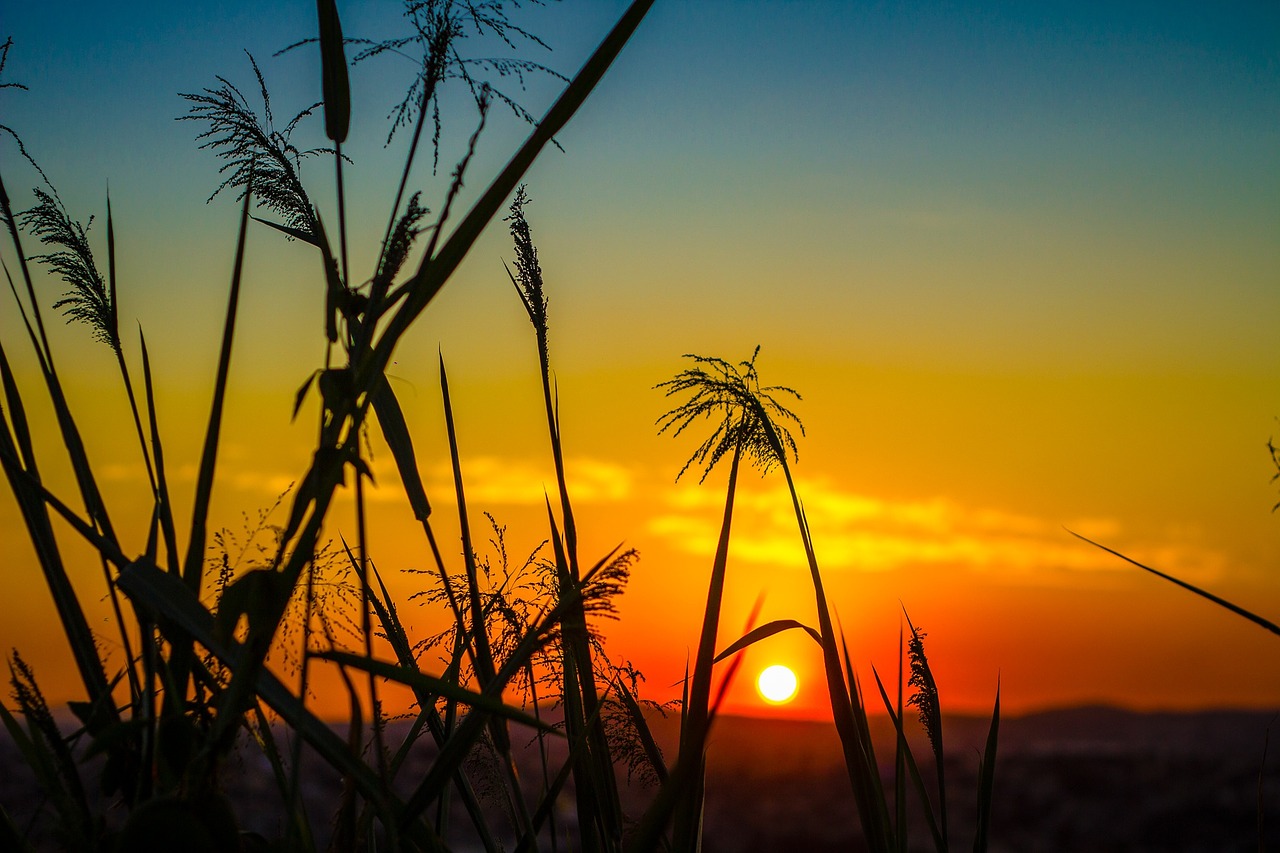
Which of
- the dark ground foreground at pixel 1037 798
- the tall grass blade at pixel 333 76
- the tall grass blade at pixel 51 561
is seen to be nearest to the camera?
the tall grass blade at pixel 333 76

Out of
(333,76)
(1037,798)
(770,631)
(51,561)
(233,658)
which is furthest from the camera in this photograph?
(1037,798)

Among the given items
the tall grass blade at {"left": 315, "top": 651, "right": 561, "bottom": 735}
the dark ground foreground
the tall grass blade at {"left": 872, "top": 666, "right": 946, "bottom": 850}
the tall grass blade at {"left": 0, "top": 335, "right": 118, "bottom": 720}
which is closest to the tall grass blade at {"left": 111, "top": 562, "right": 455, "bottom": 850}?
the tall grass blade at {"left": 315, "top": 651, "right": 561, "bottom": 735}

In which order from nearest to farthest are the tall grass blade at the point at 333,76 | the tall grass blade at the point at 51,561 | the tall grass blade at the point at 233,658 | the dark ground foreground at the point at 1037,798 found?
the tall grass blade at the point at 233,658
the tall grass blade at the point at 333,76
the tall grass blade at the point at 51,561
the dark ground foreground at the point at 1037,798

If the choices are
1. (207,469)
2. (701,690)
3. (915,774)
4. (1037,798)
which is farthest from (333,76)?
(1037,798)

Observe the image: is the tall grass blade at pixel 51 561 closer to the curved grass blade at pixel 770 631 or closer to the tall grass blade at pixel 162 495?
the tall grass blade at pixel 162 495

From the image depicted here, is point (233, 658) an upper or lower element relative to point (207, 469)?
lower

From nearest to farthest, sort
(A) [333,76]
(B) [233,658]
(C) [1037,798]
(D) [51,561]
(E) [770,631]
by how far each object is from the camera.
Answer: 1. (B) [233,658]
2. (A) [333,76]
3. (D) [51,561]
4. (E) [770,631]
5. (C) [1037,798]

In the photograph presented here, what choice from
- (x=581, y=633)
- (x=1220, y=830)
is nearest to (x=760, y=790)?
(x=1220, y=830)

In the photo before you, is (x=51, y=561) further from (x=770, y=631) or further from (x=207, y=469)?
(x=770, y=631)

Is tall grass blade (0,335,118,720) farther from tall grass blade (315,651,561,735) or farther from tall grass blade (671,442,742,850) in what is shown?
tall grass blade (671,442,742,850)

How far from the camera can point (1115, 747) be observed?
9.32 m

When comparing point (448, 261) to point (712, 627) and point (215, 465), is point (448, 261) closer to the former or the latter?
point (215, 465)

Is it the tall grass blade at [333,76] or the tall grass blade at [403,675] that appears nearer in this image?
the tall grass blade at [403,675]

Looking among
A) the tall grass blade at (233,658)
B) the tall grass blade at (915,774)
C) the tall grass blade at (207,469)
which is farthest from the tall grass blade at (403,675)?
the tall grass blade at (915,774)
